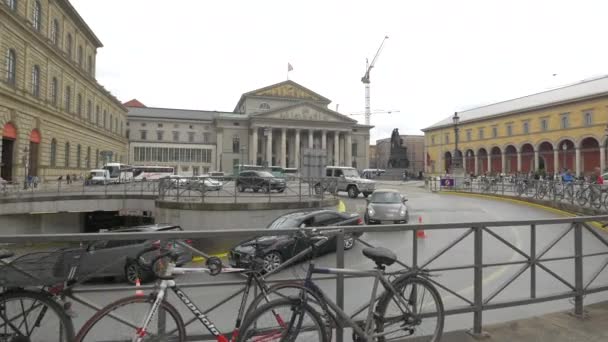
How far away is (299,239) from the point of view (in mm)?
3506

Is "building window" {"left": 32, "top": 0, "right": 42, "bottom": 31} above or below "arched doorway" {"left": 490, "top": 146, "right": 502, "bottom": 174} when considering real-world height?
above

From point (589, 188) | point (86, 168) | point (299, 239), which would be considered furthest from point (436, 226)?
point (86, 168)

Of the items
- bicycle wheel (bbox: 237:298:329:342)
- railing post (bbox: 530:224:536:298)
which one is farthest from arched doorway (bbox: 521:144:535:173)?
bicycle wheel (bbox: 237:298:329:342)

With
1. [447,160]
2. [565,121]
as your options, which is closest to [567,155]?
[565,121]

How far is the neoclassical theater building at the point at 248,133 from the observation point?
91000mm

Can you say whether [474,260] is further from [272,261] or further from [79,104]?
[79,104]

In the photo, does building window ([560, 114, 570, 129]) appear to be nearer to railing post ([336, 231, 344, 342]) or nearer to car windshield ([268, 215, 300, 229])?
car windshield ([268, 215, 300, 229])

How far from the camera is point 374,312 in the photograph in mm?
3551

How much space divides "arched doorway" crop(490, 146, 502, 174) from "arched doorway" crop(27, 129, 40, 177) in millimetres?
77107

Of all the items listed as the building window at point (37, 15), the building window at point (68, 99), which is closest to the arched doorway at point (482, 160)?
the building window at point (68, 99)

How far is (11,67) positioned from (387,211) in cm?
3577

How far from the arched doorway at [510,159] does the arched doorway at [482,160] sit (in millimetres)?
5459

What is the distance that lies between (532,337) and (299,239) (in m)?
2.81

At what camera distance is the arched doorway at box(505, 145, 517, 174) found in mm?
75000
